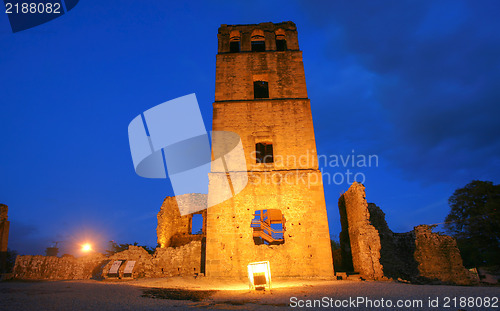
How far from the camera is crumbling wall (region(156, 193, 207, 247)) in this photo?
14.7 meters

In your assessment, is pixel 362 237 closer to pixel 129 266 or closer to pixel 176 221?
pixel 129 266

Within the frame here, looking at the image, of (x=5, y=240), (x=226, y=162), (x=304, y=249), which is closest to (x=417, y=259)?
(x=304, y=249)

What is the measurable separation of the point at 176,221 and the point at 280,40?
13.1 meters

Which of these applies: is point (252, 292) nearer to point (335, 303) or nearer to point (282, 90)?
point (335, 303)

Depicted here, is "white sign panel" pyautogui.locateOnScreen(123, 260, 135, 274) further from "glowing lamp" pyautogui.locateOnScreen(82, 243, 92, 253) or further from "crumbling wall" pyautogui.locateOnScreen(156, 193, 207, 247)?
"glowing lamp" pyautogui.locateOnScreen(82, 243, 92, 253)

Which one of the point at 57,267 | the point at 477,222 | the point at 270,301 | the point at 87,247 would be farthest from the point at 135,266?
the point at 477,222

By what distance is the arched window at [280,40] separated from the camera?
14956mm

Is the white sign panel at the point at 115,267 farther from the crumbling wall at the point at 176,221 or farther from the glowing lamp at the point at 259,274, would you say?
the glowing lamp at the point at 259,274

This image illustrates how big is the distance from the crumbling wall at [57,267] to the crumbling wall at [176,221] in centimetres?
322

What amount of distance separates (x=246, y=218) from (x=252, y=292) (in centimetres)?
379

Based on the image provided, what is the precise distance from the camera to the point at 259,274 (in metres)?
7.19

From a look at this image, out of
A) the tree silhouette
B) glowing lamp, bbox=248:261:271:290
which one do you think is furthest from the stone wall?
the tree silhouette

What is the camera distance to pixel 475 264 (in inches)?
745

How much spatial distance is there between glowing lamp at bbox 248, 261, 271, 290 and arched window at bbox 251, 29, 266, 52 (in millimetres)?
12528
